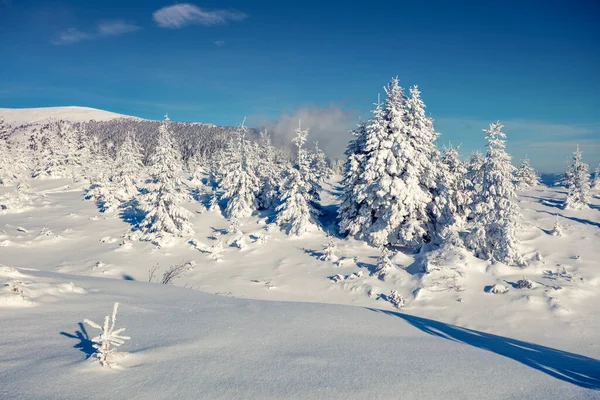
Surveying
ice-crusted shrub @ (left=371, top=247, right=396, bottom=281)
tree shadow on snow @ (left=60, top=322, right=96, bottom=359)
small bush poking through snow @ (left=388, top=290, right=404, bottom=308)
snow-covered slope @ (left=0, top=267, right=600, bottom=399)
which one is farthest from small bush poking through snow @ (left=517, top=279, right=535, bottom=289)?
tree shadow on snow @ (left=60, top=322, right=96, bottom=359)

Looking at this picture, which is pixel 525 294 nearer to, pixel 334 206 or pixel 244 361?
pixel 244 361

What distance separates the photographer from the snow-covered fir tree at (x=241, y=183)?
37.3 metres

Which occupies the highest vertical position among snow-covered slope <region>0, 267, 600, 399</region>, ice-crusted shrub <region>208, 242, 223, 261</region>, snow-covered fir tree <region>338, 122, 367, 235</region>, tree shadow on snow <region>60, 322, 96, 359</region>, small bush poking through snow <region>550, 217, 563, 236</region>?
snow-covered fir tree <region>338, 122, 367, 235</region>

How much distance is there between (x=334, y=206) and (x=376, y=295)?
27978 mm

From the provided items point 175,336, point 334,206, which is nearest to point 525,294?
point 175,336

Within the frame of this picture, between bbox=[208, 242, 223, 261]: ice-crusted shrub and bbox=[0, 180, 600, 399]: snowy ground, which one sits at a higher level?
bbox=[0, 180, 600, 399]: snowy ground

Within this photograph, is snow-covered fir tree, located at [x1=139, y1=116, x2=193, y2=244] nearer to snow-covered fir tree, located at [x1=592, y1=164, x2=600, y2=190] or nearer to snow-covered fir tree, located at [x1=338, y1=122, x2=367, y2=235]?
snow-covered fir tree, located at [x1=338, y1=122, x2=367, y2=235]

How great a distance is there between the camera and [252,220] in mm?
35688

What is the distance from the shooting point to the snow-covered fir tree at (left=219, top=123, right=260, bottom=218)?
3728 centimetres

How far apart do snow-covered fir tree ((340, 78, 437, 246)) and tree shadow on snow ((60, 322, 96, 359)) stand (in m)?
22.9

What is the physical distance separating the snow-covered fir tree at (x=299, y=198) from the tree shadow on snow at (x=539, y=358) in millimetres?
21567

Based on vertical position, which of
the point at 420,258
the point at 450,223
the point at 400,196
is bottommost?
the point at 420,258

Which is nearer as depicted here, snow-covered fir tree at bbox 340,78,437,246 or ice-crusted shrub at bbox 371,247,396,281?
ice-crusted shrub at bbox 371,247,396,281

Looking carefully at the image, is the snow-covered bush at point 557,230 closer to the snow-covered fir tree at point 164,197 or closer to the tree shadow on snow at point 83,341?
the snow-covered fir tree at point 164,197
